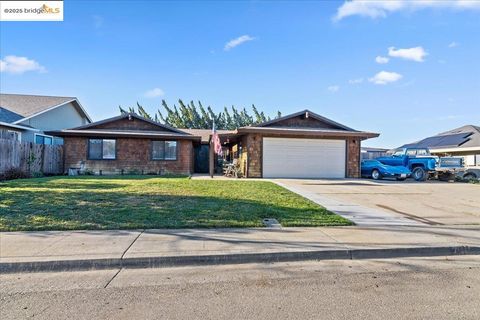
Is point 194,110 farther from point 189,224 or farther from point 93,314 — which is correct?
point 93,314

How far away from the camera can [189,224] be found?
657cm

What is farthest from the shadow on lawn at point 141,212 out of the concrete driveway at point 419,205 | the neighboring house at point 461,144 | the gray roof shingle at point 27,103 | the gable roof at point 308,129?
the neighboring house at point 461,144

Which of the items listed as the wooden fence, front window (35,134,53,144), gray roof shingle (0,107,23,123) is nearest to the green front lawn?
the wooden fence

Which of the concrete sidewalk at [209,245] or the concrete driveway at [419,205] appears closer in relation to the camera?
the concrete sidewalk at [209,245]

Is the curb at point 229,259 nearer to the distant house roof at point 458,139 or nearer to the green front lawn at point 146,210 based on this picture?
the green front lawn at point 146,210

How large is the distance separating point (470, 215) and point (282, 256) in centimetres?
642

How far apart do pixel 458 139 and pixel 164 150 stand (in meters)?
25.0

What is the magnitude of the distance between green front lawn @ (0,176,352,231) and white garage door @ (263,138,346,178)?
8717 millimetres

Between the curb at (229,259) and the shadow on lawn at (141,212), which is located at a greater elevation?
the shadow on lawn at (141,212)

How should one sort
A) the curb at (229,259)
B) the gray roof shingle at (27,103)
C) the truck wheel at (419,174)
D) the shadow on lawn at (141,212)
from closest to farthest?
1. the curb at (229,259)
2. the shadow on lawn at (141,212)
3. the truck wheel at (419,174)
4. the gray roof shingle at (27,103)

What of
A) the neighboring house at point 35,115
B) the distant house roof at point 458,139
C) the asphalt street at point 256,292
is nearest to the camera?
the asphalt street at point 256,292

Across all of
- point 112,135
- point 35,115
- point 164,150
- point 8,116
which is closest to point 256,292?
point 164,150

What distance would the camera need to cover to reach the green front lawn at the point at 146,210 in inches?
260

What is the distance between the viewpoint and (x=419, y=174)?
20328 millimetres
